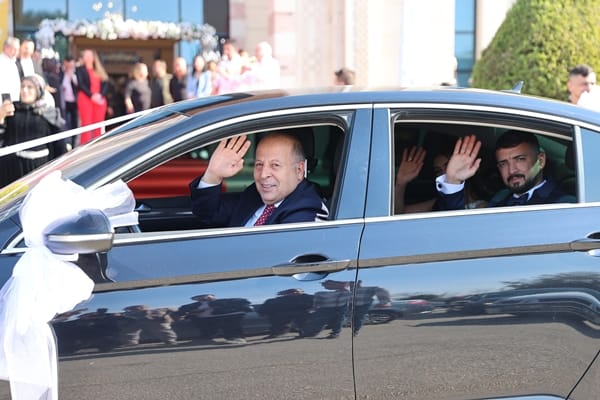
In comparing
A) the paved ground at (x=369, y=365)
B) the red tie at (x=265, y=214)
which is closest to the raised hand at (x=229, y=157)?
the red tie at (x=265, y=214)

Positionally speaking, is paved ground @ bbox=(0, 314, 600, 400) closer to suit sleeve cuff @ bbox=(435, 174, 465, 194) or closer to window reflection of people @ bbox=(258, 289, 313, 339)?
window reflection of people @ bbox=(258, 289, 313, 339)

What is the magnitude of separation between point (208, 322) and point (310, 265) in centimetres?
41

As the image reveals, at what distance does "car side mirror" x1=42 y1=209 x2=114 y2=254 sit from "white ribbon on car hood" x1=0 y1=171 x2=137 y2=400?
4 cm

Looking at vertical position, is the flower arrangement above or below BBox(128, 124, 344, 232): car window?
above

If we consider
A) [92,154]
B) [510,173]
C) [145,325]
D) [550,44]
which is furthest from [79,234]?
[550,44]

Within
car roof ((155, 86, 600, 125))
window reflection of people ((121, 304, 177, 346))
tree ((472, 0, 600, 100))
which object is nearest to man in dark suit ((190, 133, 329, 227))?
car roof ((155, 86, 600, 125))

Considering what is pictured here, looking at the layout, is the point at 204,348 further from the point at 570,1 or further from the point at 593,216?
the point at 570,1

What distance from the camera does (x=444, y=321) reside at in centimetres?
274

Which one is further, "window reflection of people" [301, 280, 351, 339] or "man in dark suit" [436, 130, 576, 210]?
"man in dark suit" [436, 130, 576, 210]

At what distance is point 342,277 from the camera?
8.87ft

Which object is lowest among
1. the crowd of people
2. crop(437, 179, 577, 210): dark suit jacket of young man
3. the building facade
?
crop(437, 179, 577, 210): dark suit jacket of young man

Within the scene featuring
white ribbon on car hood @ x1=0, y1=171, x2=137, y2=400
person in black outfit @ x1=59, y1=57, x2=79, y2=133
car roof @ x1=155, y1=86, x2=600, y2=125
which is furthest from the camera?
person in black outfit @ x1=59, y1=57, x2=79, y2=133

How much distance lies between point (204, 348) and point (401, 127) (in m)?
1.61

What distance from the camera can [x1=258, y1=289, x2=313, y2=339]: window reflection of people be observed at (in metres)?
2.64
